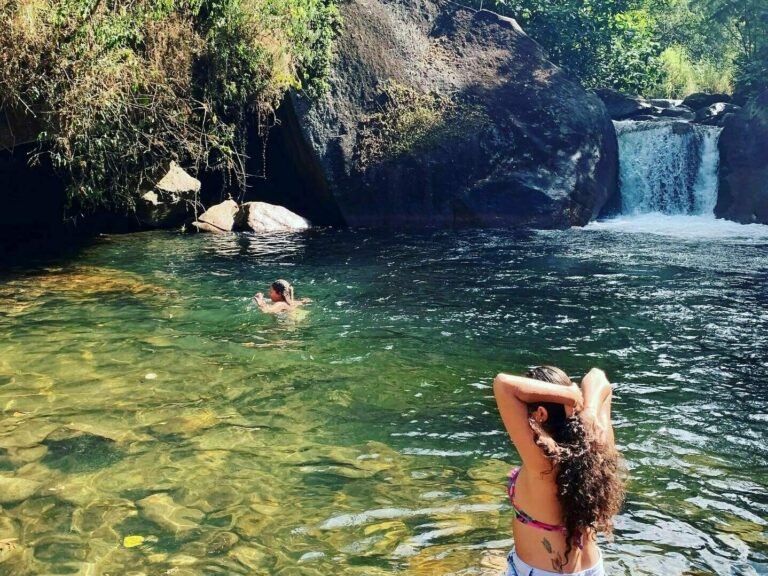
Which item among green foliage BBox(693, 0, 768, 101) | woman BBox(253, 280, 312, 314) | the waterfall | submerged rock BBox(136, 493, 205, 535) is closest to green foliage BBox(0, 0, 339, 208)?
woman BBox(253, 280, 312, 314)

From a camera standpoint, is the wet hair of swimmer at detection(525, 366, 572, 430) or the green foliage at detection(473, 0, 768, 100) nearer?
the wet hair of swimmer at detection(525, 366, 572, 430)

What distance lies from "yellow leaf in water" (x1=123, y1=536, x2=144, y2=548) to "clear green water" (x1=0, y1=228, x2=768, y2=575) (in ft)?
0.12

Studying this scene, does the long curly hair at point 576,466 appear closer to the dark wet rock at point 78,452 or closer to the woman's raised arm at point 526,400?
the woman's raised arm at point 526,400

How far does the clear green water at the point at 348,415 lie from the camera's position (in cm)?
477

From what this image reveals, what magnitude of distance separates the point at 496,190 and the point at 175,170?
889 cm

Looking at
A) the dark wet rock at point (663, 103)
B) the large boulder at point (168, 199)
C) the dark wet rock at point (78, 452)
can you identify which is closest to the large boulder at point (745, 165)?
the dark wet rock at point (663, 103)

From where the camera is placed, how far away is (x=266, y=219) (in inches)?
801

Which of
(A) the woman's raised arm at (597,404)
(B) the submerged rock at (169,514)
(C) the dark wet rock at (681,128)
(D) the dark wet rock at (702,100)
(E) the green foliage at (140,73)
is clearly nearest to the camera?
(A) the woman's raised arm at (597,404)

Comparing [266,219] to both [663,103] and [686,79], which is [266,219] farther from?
[686,79]

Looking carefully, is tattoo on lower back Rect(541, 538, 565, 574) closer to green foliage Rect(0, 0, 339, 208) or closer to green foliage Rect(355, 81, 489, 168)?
green foliage Rect(0, 0, 339, 208)

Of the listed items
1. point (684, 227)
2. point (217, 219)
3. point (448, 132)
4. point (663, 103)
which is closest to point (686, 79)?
point (663, 103)

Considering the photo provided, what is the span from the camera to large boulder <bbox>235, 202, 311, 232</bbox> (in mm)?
20031

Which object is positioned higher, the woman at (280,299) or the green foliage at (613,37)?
the green foliage at (613,37)

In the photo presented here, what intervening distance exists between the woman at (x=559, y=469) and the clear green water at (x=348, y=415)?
116cm
